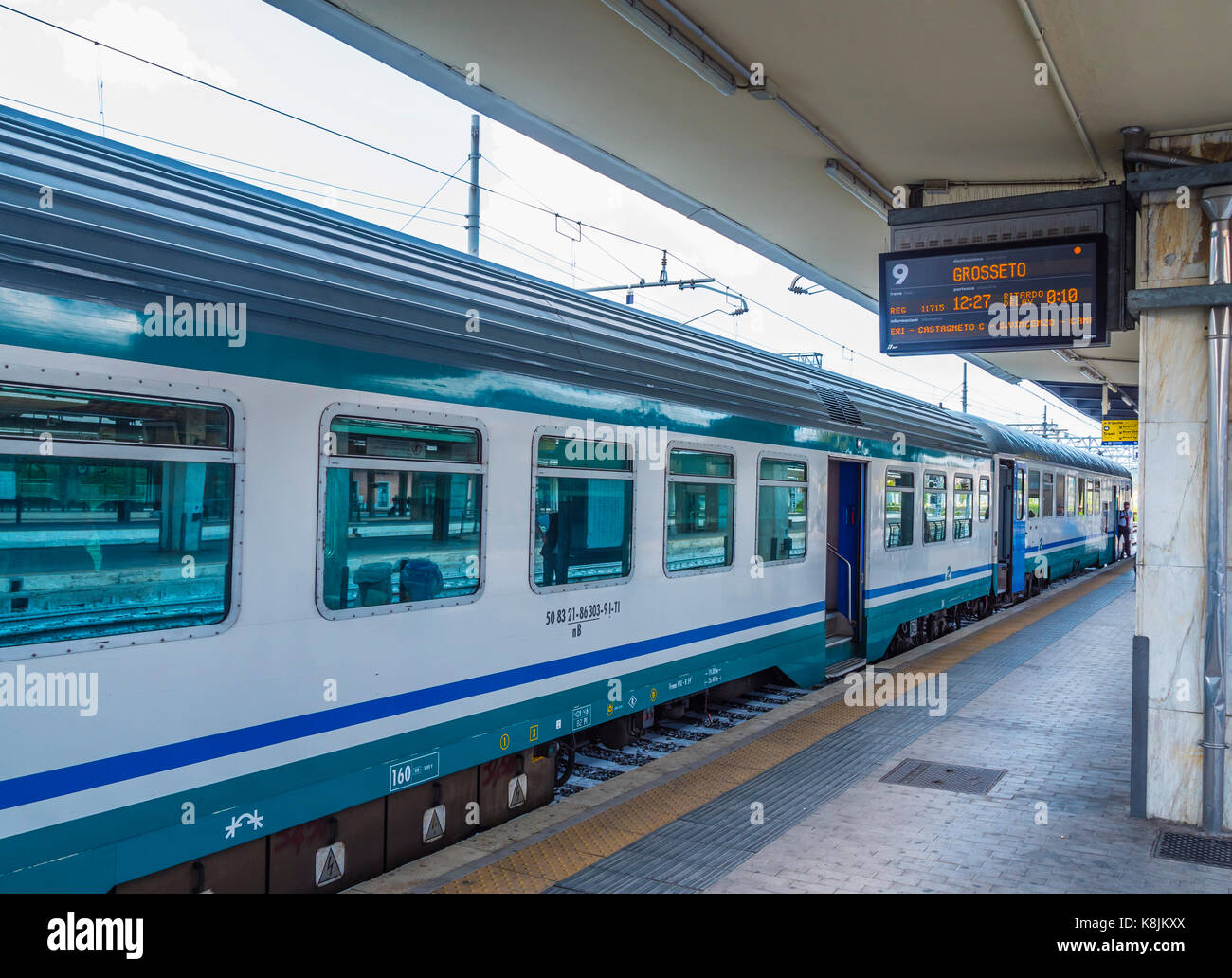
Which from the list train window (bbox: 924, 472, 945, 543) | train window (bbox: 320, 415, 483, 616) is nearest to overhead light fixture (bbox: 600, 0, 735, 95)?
train window (bbox: 320, 415, 483, 616)

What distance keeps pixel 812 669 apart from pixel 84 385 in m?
7.65

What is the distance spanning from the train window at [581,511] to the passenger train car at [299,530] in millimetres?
24

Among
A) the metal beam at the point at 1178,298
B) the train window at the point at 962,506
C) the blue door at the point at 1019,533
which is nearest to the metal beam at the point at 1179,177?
the metal beam at the point at 1178,298

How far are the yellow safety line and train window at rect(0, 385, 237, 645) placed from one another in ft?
6.48

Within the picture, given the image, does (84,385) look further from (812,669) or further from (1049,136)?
(812,669)

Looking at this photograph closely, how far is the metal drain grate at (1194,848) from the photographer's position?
508 centimetres

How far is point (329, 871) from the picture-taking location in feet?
14.7

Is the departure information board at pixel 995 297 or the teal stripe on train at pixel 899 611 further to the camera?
the teal stripe on train at pixel 899 611

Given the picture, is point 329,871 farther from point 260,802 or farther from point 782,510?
point 782,510

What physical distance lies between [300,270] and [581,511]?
2.34 meters

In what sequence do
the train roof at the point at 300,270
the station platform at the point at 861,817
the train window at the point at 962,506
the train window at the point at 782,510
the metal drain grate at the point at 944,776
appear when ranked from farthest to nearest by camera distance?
the train window at the point at 962,506 < the train window at the point at 782,510 < the metal drain grate at the point at 944,776 < the station platform at the point at 861,817 < the train roof at the point at 300,270

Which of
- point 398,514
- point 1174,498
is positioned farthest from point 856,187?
point 398,514

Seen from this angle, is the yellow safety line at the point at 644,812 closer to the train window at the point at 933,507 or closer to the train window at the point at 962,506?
the train window at the point at 933,507

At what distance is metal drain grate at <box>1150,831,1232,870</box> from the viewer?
5078 mm
